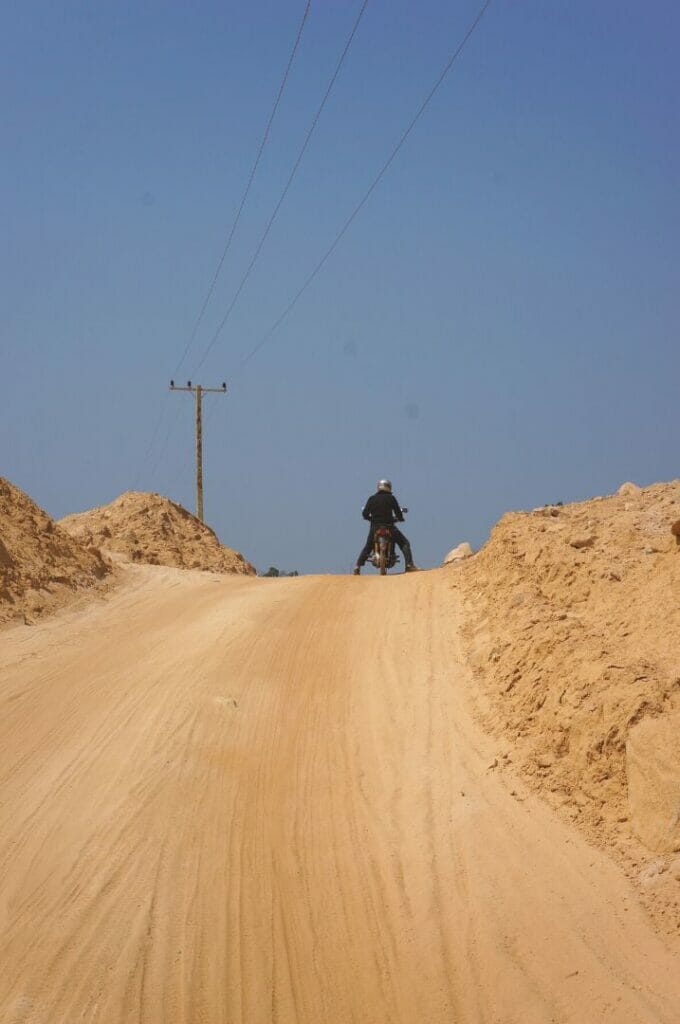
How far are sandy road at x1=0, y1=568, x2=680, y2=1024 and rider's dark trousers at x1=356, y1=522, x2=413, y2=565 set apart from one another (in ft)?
24.4

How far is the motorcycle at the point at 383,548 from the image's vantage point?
65.4 ft

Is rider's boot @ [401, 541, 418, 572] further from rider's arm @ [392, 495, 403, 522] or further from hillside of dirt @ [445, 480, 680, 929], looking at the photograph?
hillside of dirt @ [445, 480, 680, 929]

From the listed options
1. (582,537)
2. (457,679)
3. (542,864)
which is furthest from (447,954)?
(582,537)

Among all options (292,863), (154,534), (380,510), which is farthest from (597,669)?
(154,534)

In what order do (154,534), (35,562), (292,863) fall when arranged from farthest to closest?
(154,534), (35,562), (292,863)

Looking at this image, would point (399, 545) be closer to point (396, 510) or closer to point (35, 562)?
point (396, 510)

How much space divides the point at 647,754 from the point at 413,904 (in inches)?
80.2

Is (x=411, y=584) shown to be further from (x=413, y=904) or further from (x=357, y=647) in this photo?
(x=413, y=904)

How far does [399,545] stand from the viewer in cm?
2036

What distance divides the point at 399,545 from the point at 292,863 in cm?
1265

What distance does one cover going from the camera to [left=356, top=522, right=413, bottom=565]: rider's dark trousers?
2008 cm

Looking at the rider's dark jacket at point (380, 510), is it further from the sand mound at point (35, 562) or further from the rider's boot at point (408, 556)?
the sand mound at point (35, 562)

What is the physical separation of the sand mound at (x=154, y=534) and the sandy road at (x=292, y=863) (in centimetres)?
1304

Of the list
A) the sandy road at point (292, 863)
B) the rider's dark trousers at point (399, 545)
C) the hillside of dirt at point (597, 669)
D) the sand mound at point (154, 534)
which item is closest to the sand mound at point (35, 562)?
the sandy road at point (292, 863)
